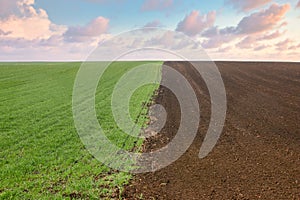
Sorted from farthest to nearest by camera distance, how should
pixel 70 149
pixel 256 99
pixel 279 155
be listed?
pixel 256 99, pixel 70 149, pixel 279 155

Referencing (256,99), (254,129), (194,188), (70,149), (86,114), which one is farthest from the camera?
(256,99)

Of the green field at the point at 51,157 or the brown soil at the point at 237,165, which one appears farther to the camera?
the green field at the point at 51,157

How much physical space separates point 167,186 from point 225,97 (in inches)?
519

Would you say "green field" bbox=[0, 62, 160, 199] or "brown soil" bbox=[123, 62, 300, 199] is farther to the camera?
"green field" bbox=[0, 62, 160, 199]

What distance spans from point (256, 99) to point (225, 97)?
79.8 inches

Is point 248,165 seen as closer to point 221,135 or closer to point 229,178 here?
point 229,178

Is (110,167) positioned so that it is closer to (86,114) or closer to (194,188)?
(194,188)

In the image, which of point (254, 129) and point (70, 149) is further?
point (254, 129)

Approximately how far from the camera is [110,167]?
838cm

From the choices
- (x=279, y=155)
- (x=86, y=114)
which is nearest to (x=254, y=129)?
(x=279, y=155)

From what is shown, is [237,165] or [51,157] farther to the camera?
[51,157]

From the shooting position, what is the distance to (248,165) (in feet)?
26.5

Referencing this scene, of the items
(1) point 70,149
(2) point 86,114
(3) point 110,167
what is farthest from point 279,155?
(2) point 86,114

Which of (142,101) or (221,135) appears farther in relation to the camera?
(142,101)
